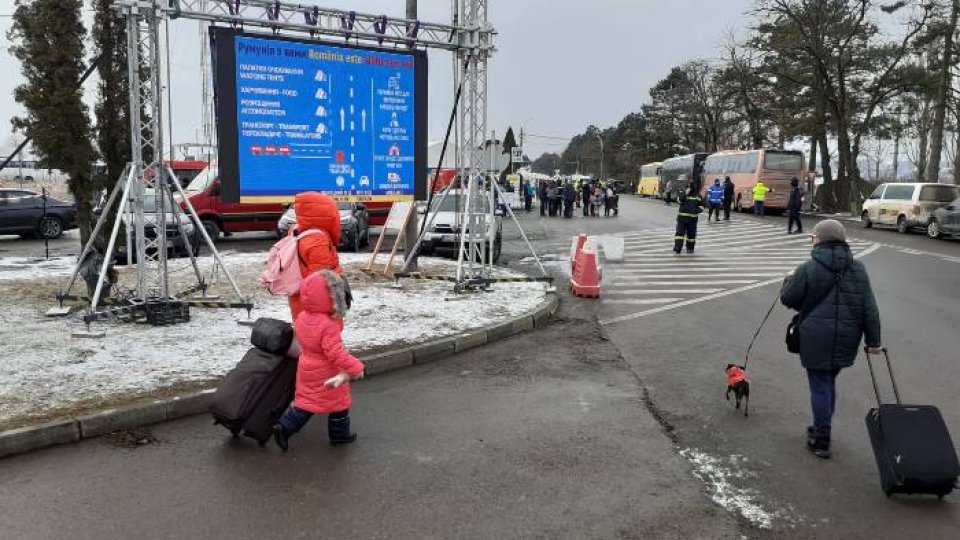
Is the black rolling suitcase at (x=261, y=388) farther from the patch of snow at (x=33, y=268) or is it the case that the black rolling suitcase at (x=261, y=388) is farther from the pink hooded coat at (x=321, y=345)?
the patch of snow at (x=33, y=268)

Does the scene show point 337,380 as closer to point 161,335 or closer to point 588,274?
point 161,335

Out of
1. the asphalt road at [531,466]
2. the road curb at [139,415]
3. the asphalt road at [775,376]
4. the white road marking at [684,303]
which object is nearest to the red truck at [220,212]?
the asphalt road at [775,376]

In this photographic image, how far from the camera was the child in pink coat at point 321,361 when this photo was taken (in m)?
4.83

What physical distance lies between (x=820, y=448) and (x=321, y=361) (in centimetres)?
353

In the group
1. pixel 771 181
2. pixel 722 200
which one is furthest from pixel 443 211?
pixel 771 181

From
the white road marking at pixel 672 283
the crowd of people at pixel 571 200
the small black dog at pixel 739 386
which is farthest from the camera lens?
the crowd of people at pixel 571 200

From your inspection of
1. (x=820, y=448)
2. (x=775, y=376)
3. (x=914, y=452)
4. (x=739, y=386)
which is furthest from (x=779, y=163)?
(x=914, y=452)

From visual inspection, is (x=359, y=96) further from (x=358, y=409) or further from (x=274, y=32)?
Answer: (x=358, y=409)

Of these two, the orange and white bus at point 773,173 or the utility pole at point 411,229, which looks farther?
the orange and white bus at point 773,173

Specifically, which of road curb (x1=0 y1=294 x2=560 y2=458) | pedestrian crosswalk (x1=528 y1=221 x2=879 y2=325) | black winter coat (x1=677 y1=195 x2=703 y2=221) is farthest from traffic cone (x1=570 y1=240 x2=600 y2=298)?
black winter coat (x1=677 y1=195 x2=703 y2=221)

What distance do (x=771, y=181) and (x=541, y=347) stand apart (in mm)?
29992

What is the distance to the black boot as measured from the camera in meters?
5.16

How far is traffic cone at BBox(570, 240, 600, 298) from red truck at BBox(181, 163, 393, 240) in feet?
29.7

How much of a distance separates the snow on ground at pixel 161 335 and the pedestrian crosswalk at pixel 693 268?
1.75m
